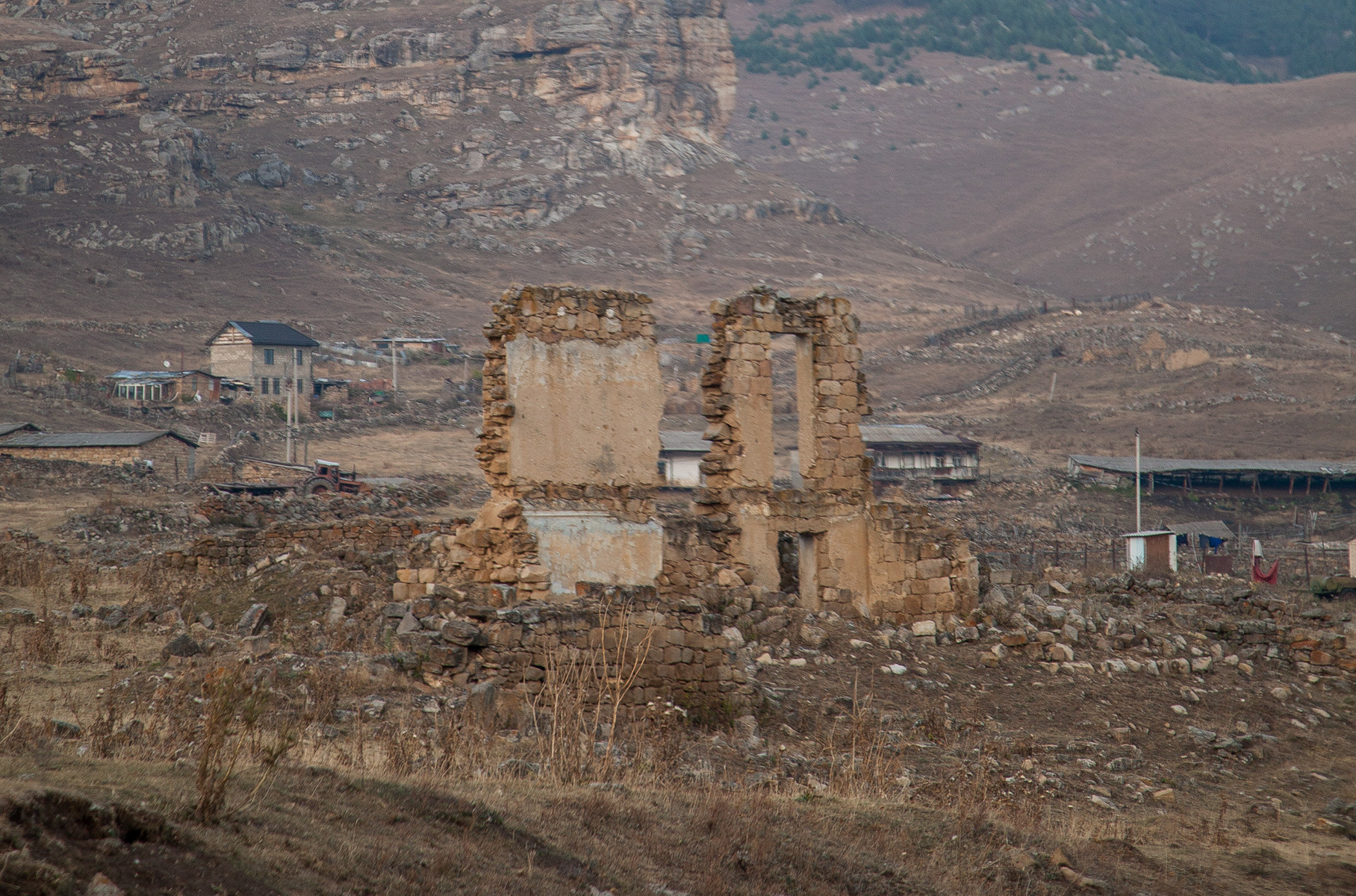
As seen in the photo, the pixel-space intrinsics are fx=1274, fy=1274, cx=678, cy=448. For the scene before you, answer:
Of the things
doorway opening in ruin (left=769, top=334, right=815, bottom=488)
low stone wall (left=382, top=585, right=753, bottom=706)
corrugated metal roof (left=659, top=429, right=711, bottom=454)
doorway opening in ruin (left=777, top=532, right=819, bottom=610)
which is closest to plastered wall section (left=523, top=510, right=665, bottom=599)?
low stone wall (left=382, top=585, right=753, bottom=706)

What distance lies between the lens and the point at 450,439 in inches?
1939

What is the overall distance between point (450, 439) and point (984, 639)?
122ft

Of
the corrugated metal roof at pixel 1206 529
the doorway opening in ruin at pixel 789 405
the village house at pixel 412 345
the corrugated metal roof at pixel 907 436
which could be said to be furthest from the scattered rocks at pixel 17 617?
the village house at pixel 412 345

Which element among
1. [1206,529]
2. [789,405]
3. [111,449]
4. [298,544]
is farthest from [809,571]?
[789,405]

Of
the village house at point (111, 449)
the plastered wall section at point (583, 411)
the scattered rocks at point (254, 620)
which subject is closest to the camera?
the plastered wall section at point (583, 411)

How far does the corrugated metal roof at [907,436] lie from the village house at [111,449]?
2353 centimetres

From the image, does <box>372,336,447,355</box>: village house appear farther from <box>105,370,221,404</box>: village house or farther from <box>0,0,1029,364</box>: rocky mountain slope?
<box>105,370,221,404</box>: village house

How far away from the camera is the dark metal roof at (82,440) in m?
36.4

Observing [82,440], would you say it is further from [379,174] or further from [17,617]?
[379,174]

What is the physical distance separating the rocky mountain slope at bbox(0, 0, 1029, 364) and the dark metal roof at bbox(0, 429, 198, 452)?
2081cm

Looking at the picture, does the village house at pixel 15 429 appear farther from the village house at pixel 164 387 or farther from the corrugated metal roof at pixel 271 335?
the corrugated metal roof at pixel 271 335

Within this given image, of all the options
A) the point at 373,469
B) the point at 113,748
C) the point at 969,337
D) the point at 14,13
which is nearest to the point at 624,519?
the point at 113,748

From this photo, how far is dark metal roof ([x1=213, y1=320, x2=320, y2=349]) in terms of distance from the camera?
182 feet

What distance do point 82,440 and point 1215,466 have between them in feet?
121
